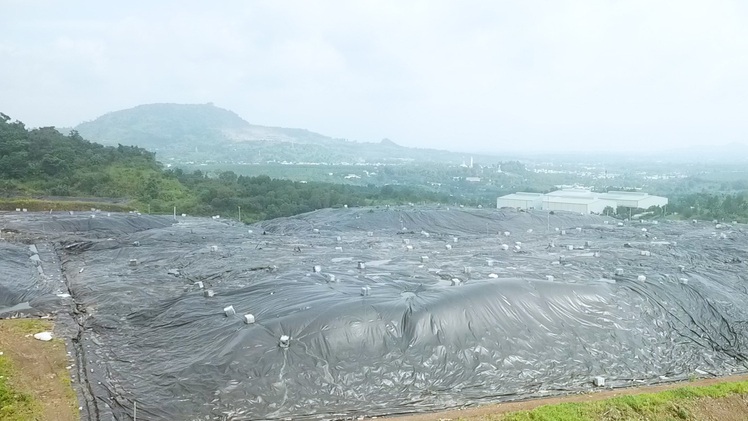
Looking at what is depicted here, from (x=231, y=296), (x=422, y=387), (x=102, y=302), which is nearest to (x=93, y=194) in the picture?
(x=102, y=302)

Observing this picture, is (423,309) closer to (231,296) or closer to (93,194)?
(231,296)

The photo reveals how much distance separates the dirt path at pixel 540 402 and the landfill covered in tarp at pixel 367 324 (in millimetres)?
211

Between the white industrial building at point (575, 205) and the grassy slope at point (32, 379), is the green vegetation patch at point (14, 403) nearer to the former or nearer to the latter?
the grassy slope at point (32, 379)

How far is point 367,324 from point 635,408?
4.58 metres

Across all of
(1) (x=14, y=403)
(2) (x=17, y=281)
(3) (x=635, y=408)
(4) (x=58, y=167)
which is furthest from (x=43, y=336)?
(4) (x=58, y=167)

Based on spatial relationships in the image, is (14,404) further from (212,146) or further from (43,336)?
(212,146)

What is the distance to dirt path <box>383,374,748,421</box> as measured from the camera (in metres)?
7.90

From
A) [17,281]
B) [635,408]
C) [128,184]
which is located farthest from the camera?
[128,184]

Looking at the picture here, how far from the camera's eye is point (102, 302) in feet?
40.2

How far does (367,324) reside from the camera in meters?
9.56

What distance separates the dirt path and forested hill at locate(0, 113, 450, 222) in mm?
25172

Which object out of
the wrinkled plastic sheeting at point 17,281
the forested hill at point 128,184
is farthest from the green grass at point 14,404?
the forested hill at point 128,184

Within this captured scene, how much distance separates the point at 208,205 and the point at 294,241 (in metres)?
15.7

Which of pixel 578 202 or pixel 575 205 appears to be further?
pixel 578 202
